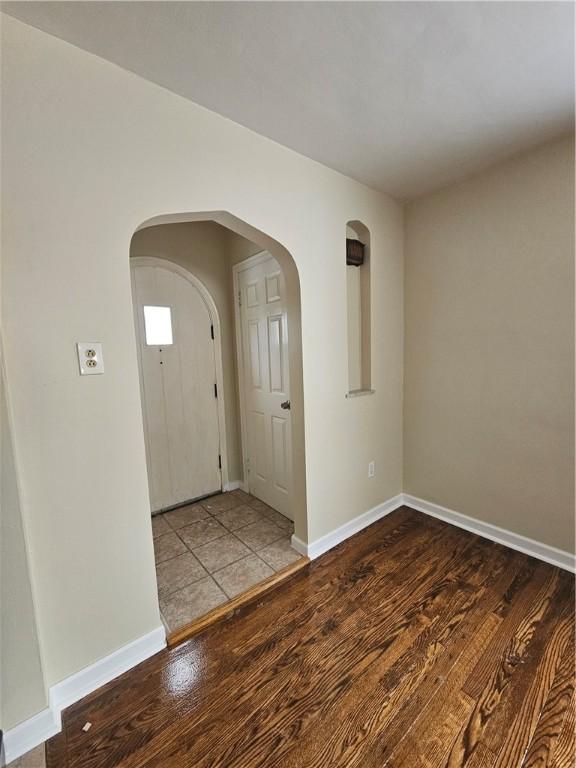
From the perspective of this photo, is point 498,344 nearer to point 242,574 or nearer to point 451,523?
point 451,523

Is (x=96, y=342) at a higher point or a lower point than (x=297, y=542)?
higher

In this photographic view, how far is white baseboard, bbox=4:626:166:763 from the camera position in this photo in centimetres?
112

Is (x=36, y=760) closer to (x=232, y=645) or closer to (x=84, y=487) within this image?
(x=232, y=645)

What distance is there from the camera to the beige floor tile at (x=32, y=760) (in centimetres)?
109

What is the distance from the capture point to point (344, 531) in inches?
91.0

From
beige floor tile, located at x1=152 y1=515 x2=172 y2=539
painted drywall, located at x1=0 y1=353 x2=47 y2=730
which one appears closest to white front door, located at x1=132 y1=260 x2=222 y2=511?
beige floor tile, located at x1=152 y1=515 x2=172 y2=539

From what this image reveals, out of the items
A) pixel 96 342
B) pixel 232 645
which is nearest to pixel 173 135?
pixel 96 342

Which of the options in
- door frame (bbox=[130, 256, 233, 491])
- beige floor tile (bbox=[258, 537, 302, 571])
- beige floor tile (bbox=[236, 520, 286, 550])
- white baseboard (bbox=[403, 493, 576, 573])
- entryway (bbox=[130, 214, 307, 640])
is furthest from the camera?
door frame (bbox=[130, 256, 233, 491])

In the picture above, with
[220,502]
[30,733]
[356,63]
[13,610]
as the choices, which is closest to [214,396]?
[220,502]

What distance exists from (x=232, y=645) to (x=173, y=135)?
2.34 metres

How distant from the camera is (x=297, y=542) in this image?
2162mm

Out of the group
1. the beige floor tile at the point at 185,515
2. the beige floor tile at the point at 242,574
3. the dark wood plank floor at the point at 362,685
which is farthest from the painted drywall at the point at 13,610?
the beige floor tile at the point at 185,515

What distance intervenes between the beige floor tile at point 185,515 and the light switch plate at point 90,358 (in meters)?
1.70

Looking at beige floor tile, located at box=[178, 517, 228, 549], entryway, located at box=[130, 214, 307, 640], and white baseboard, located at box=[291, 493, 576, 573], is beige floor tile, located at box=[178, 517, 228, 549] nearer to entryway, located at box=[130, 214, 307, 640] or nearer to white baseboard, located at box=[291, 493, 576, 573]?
entryway, located at box=[130, 214, 307, 640]
